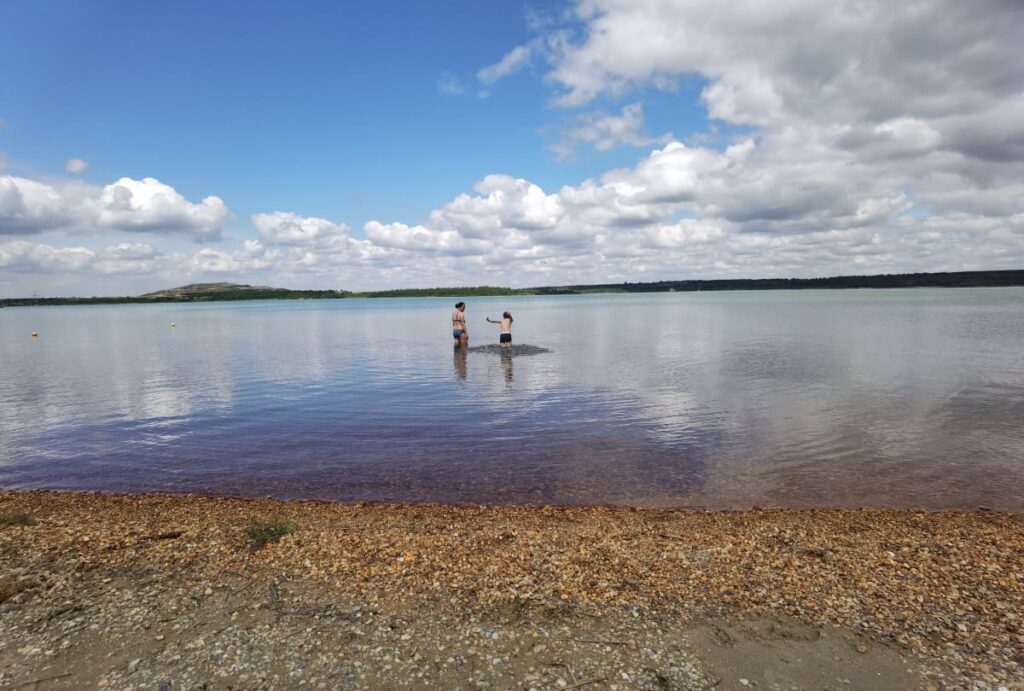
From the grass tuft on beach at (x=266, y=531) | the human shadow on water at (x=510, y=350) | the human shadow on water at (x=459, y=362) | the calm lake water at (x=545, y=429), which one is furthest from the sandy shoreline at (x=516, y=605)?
the human shadow on water at (x=510, y=350)

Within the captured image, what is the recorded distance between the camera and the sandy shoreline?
6.98 m

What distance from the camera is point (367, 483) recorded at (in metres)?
16.2

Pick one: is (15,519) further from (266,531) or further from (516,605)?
(516,605)

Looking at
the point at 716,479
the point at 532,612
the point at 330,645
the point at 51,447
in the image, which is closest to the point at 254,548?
the point at 330,645

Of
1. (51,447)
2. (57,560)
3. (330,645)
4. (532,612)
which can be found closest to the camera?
(330,645)

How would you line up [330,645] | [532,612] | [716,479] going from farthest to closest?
[716,479] → [532,612] → [330,645]

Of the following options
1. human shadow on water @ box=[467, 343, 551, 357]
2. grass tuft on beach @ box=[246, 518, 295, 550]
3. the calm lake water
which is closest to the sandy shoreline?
grass tuft on beach @ box=[246, 518, 295, 550]

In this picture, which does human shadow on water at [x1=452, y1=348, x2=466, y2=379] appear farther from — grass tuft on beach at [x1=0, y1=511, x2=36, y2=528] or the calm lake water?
grass tuft on beach at [x1=0, y1=511, x2=36, y2=528]

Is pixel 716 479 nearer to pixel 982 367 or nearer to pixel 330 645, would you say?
pixel 330 645

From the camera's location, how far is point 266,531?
37.2 feet

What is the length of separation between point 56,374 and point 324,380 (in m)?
21.3

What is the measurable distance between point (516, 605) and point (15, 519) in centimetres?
1175

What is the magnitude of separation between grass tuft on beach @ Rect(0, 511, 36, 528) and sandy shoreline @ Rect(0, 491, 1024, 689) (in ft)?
0.86

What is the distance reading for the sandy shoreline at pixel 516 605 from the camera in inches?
275
